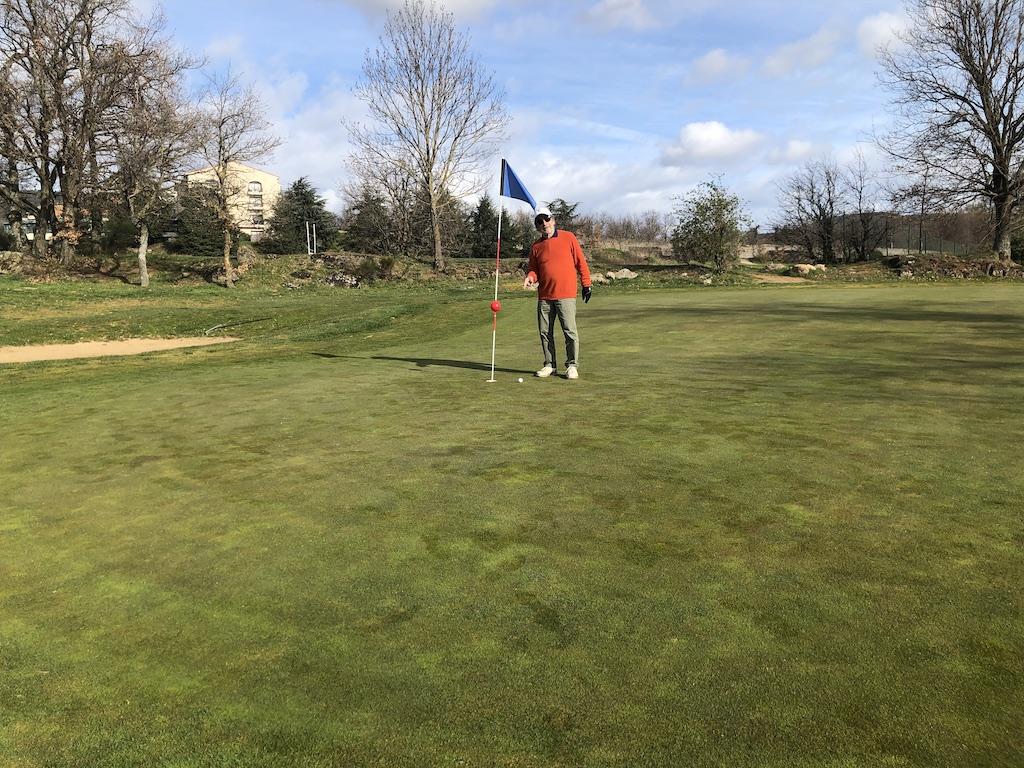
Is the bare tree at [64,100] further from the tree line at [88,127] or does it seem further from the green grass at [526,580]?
the green grass at [526,580]

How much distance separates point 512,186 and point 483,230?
170 ft

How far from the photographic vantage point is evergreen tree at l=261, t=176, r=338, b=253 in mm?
52531

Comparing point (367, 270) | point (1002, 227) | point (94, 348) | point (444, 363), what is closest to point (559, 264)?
point (444, 363)

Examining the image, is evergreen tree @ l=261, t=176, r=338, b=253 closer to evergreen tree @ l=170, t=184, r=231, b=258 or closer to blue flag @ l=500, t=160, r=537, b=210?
evergreen tree @ l=170, t=184, r=231, b=258

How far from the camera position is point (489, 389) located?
8039 millimetres

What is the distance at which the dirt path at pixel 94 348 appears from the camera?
15531 mm

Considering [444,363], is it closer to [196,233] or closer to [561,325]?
[561,325]

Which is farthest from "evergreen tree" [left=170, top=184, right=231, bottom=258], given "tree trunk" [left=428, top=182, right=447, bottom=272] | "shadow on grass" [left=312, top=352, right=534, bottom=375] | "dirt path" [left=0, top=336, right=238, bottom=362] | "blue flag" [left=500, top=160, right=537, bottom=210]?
"blue flag" [left=500, top=160, right=537, bottom=210]

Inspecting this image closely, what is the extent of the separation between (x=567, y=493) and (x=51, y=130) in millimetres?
40502

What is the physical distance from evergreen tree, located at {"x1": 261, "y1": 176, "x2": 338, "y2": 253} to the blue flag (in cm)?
4604

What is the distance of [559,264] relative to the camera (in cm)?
925

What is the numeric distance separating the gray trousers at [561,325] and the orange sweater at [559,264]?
110 millimetres

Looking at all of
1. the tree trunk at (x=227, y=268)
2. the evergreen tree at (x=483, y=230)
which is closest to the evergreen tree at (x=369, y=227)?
the evergreen tree at (x=483, y=230)

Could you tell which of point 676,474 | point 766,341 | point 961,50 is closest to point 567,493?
point 676,474
